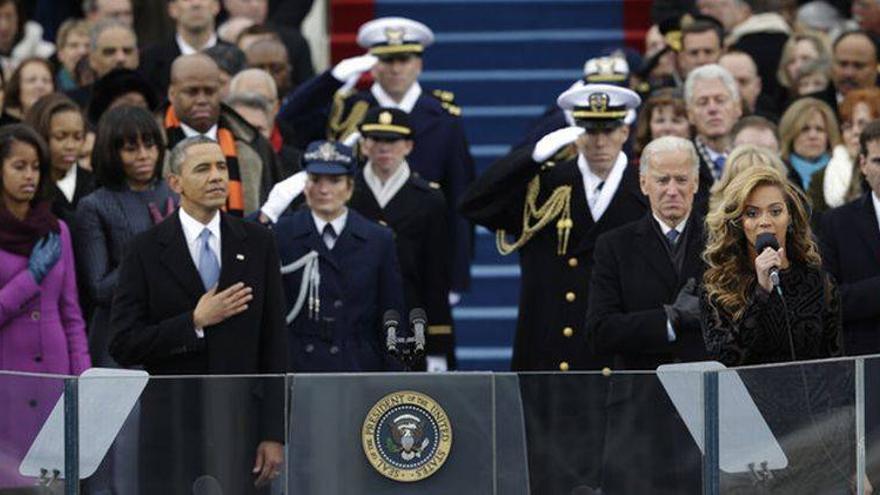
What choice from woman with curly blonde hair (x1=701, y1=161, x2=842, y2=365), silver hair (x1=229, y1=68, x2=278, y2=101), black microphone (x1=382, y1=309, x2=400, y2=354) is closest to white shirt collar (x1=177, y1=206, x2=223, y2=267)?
black microphone (x1=382, y1=309, x2=400, y2=354)

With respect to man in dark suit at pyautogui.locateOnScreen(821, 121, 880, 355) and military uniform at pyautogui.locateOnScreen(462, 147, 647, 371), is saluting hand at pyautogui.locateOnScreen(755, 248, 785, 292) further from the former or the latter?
military uniform at pyautogui.locateOnScreen(462, 147, 647, 371)

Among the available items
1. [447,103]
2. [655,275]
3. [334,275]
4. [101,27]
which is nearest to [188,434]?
[655,275]

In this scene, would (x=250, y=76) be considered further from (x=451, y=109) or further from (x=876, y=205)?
(x=876, y=205)

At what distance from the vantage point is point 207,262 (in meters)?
10.7

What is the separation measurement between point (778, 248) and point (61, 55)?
28.0 feet

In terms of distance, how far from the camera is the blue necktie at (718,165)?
1260 centimetres

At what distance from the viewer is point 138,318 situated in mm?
10484

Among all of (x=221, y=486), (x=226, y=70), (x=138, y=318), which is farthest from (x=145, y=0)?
(x=221, y=486)

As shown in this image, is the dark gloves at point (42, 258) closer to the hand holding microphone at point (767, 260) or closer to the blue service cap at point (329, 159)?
the blue service cap at point (329, 159)

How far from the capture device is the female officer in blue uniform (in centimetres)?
1153

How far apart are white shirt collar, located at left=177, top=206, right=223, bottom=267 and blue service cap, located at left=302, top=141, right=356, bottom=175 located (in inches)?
49.1

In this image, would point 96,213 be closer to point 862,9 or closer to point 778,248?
point 778,248

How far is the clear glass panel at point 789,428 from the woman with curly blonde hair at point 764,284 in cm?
36

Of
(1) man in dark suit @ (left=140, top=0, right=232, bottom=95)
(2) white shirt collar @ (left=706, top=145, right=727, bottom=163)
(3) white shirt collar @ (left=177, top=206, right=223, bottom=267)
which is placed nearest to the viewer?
(3) white shirt collar @ (left=177, top=206, right=223, bottom=267)
